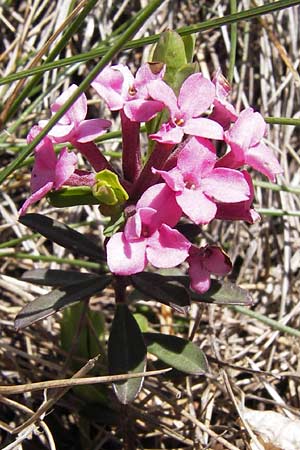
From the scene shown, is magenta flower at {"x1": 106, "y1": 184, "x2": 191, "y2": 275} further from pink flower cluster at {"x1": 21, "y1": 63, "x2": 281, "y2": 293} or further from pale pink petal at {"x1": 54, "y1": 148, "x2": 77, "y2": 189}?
pale pink petal at {"x1": 54, "y1": 148, "x2": 77, "y2": 189}

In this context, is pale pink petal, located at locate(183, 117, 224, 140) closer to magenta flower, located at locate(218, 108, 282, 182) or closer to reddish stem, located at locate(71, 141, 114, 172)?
magenta flower, located at locate(218, 108, 282, 182)

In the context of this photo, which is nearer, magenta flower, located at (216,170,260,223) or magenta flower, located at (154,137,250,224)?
magenta flower, located at (154,137,250,224)

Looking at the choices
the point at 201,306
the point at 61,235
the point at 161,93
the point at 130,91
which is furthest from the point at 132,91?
the point at 201,306

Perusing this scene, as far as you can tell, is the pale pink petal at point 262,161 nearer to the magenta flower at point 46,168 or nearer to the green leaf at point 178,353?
the magenta flower at point 46,168

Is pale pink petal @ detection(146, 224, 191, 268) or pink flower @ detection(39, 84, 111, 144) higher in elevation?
pink flower @ detection(39, 84, 111, 144)

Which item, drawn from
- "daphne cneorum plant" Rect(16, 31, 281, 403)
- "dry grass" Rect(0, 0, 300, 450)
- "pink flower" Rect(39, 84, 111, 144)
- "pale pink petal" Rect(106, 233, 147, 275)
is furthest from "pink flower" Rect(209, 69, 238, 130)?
"dry grass" Rect(0, 0, 300, 450)

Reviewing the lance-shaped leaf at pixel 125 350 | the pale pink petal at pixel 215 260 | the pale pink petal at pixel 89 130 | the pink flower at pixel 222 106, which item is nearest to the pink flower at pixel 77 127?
the pale pink petal at pixel 89 130

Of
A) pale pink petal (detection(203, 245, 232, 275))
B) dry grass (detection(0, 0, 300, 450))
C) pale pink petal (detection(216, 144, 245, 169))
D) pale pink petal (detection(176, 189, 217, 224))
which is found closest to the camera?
pale pink petal (detection(176, 189, 217, 224))

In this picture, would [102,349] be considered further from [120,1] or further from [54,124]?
[120,1]

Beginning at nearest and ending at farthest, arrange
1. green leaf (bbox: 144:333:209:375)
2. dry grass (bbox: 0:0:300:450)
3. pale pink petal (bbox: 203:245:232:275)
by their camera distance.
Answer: pale pink petal (bbox: 203:245:232:275) → green leaf (bbox: 144:333:209:375) → dry grass (bbox: 0:0:300:450)
